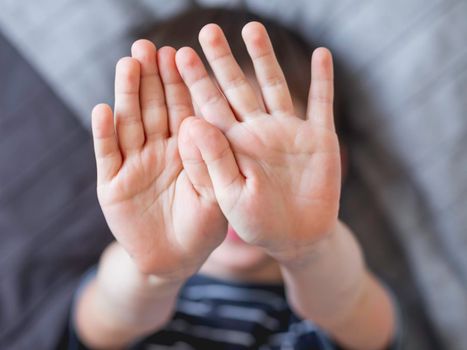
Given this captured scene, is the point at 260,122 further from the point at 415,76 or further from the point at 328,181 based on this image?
the point at 415,76

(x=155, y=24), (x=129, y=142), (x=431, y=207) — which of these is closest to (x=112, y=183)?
(x=129, y=142)

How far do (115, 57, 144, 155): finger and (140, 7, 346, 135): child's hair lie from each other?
74mm

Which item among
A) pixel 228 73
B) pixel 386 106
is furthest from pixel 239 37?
pixel 386 106

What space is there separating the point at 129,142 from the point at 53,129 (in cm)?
34

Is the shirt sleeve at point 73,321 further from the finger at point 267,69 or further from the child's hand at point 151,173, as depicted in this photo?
the finger at point 267,69

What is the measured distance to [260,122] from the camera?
355 mm

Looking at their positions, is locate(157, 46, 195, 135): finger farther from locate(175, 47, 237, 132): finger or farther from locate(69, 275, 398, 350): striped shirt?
locate(69, 275, 398, 350): striped shirt

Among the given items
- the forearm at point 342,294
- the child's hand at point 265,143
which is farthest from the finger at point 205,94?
the forearm at point 342,294

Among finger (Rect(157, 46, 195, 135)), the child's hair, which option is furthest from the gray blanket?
finger (Rect(157, 46, 195, 135))

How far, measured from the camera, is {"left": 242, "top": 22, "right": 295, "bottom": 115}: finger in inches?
13.5

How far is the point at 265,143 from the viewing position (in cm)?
35

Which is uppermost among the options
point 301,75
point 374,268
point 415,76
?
point 301,75

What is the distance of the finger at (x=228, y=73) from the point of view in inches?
13.5

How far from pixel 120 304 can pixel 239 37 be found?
0.93 feet
